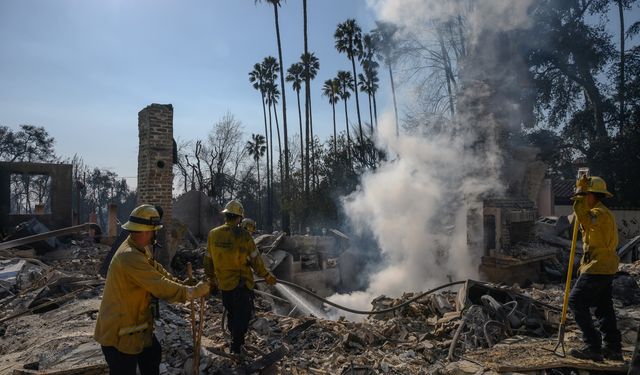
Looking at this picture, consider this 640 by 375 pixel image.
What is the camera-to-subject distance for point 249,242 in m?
4.79

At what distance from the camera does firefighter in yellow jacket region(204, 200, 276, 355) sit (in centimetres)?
455

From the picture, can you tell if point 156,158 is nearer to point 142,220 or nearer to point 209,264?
point 209,264

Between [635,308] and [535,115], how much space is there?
17.4m

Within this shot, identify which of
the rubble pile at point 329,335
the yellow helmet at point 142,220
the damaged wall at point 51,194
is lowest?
the rubble pile at point 329,335

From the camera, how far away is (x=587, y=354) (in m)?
4.03

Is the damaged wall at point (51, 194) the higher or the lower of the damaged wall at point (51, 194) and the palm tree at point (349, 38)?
the lower

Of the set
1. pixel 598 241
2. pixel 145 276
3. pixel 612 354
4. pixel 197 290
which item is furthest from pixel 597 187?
pixel 145 276

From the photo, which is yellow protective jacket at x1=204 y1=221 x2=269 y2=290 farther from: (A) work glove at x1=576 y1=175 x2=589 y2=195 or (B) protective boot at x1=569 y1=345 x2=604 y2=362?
(A) work glove at x1=576 y1=175 x2=589 y2=195

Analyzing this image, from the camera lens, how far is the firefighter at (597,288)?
405 centimetres

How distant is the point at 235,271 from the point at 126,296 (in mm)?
1770

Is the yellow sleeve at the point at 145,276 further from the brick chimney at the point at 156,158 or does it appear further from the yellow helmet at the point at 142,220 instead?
the brick chimney at the point at 156,158

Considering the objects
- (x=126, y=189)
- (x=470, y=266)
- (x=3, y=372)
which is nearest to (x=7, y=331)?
(x=3, y=372)

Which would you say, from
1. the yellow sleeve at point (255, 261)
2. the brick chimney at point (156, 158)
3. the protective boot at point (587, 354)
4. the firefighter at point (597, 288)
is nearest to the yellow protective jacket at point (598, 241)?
the firefighter at point (597, 288)

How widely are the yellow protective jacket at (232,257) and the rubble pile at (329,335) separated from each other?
81 cm
